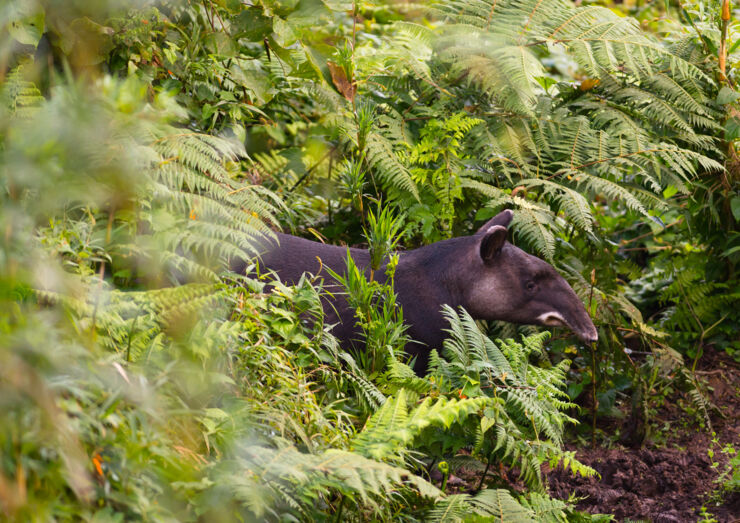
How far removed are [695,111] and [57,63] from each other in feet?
15.4

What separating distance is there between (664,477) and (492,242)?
1.82 metres

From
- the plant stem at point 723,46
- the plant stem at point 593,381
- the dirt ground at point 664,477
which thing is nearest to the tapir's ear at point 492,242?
the plant stem at point 593,381

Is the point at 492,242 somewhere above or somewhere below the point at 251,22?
below

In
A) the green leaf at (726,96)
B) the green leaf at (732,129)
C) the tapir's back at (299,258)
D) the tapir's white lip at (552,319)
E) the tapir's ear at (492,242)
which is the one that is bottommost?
the tapir's white lip at (552,319)

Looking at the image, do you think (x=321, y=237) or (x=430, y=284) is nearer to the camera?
(x=430, y=284)

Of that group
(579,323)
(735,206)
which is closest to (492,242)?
(579,323)

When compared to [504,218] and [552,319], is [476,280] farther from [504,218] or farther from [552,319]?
[552,319]

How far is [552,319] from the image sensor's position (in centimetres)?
495

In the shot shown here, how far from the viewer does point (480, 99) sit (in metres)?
6.04

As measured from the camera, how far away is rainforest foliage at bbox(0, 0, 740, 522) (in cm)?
219

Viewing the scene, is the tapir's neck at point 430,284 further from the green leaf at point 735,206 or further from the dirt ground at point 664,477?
the green leaf at point 735,206

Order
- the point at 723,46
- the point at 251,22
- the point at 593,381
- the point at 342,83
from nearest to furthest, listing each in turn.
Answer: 1. the point at 593,381
2. the point at 342,83
3. the point at 251,22
4. the point at 723,46

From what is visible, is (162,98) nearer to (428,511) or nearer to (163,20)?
(428,511)

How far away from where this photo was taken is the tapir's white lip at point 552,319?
4.91m
